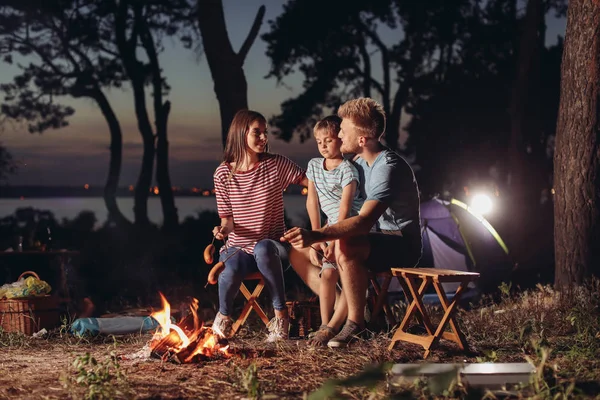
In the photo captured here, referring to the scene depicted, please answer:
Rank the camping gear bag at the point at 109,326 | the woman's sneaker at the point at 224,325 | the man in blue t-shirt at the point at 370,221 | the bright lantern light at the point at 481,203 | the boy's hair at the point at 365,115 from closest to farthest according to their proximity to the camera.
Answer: the man in blue t-shirt at the point at 370,221, the boy's hair at the point at 365,115, the woman's sneaker at the point at 224,325, the camping gear bag at the point at 109,326, the bright lantern light at the point at 481,203

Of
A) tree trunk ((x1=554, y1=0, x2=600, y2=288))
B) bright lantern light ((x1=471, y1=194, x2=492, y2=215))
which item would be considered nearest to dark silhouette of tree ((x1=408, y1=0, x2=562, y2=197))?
bright lantern light ((x1=471, y1=194, x2=492, y2=215))

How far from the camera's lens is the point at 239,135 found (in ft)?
18.9

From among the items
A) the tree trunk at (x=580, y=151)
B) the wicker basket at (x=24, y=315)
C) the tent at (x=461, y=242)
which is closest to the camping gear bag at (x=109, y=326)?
the wicker basket at (x=24, y=315)

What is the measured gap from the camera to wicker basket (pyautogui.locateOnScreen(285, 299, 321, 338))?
19.4ft

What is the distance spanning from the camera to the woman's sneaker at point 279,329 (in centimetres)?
560

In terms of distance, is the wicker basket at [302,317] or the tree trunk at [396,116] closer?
the wicker basket at [302,317]

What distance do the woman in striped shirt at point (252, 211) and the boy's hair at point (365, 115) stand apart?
67 centimetres

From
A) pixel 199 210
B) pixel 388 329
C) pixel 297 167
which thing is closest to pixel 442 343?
pixel 388 329

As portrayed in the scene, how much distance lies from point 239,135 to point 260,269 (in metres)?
0.94

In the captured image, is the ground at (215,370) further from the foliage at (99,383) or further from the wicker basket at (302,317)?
the wicker basket at (302,317)

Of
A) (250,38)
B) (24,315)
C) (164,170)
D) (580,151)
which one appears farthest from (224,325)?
(164,170)

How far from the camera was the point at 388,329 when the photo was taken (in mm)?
5723

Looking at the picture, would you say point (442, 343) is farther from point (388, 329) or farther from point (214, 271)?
point (214, 271)

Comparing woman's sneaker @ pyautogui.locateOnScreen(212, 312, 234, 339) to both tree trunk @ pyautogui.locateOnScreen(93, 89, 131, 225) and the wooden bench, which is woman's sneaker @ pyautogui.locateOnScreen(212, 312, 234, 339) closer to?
the wooden bench
